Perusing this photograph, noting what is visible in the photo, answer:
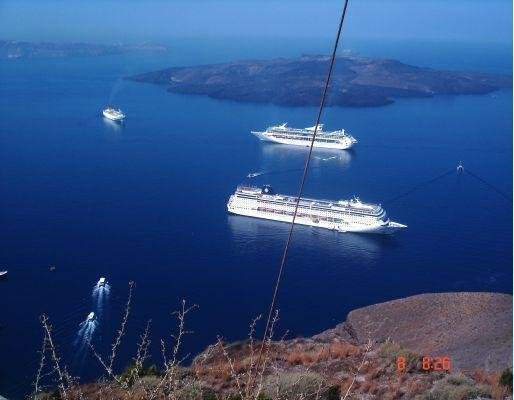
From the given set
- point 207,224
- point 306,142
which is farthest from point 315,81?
point 207,224

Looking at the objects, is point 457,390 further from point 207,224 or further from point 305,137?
point 305,137

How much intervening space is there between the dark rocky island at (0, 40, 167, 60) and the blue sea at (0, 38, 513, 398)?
10.9 metres

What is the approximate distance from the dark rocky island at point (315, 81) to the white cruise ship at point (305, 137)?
16.7 ft

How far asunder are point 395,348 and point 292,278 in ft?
11.4

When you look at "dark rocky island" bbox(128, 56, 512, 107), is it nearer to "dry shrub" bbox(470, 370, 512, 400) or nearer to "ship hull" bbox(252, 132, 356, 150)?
"ship hull" bbox(252, 132, 356, 150)

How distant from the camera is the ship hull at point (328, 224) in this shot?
8.03m

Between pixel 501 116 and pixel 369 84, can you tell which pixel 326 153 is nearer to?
pixel 501 116

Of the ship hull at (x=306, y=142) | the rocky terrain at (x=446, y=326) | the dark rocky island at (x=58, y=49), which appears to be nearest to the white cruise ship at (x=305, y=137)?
the ship hull at (x=306, y=142)

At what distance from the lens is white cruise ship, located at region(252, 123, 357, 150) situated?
506 inches

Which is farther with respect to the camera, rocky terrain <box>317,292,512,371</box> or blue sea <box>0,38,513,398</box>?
blue sea <box>0,38,513,398</box>

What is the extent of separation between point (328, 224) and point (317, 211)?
9.4 inches

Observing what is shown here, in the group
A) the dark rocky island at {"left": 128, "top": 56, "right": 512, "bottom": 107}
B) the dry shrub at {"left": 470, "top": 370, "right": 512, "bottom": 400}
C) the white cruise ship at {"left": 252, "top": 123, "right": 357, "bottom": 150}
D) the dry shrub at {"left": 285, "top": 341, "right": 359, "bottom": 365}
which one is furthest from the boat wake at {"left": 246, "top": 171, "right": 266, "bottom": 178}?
the dark rocky island at {"left": 128, "top": 56, "right": 512, "bottom": 107}

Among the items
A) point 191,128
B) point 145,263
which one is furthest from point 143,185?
point 191,128

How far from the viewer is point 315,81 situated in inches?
827
